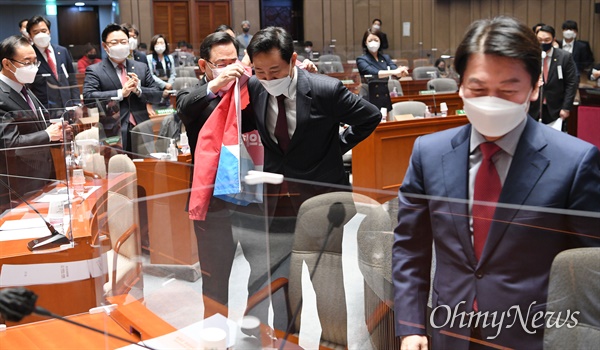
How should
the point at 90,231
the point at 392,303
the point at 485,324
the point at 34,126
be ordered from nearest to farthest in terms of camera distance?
the point at 485,324
the point at 392,303
the point at 90,231
the point at 34,126

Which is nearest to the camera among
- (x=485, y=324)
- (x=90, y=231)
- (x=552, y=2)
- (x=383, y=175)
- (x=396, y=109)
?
(x=485, y=324)

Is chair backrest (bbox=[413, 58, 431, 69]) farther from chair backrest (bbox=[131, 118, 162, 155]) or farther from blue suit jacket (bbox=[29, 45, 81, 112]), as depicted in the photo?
chair backrest (bbox=[131, 118, 162, 155])

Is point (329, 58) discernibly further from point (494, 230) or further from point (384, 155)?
point (494, 230)

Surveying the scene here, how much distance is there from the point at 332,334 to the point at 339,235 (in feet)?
1.01

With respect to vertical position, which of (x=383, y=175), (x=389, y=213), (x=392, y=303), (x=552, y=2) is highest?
(x=552, y=2)

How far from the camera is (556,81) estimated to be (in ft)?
24.3

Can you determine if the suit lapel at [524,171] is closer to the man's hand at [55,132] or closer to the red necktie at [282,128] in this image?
the red necktie at [282,128]

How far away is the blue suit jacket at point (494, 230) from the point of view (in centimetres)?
144

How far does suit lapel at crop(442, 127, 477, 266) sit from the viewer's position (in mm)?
1542

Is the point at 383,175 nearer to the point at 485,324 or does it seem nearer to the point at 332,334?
the point at 332,334

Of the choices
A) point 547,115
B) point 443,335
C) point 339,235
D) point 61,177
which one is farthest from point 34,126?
point 547,115

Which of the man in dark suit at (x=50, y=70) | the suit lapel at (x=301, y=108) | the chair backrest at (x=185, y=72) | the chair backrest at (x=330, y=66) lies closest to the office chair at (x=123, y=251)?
the suit lapel at (x=301, y=108)

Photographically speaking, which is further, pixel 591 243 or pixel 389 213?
pixel 389 213

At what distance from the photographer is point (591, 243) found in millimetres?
1370
